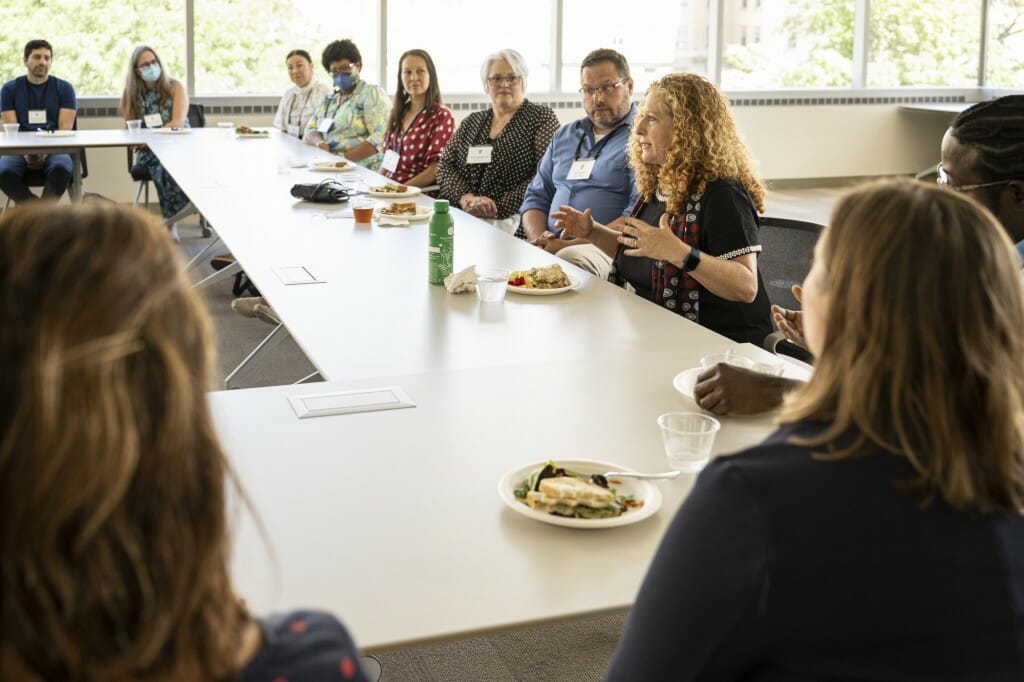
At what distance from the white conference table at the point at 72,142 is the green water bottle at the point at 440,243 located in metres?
4.33

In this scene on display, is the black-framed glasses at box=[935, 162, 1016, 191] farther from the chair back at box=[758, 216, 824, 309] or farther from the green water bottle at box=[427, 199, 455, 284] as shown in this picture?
the green water bottle at box=[427, 199, 455, 284]

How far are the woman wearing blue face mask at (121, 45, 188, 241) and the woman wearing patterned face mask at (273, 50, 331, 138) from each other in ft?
2.33

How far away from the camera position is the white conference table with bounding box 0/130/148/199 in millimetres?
6516

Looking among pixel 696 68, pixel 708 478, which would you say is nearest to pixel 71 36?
pixel 696 68

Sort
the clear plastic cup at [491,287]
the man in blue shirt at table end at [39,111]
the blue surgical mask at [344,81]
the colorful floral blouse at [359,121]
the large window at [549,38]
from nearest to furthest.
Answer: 1. the clear plastic cup at [491,287]
2. the colorful floral blouse at [359,121]
3. the blue surgical mask at [344,81]
4. the man in blue shirt at table end at [39,111]
5. the large window at [549,38]

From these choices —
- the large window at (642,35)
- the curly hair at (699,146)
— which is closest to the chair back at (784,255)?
the curly hair at (699,146)

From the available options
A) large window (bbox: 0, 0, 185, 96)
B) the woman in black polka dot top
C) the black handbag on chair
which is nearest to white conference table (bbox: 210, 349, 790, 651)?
the black handbag on chair

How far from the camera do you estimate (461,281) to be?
2.92 meters

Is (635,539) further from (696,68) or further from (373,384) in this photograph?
(696,68)

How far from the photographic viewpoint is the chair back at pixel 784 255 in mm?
3174

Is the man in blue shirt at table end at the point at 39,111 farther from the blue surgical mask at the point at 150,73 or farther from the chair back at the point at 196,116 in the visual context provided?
the chair back at the point at 196,116

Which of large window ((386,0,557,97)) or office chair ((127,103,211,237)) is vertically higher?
large window ((386,0,557,97))

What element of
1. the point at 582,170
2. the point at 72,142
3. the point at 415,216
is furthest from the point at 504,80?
the point at 72,142

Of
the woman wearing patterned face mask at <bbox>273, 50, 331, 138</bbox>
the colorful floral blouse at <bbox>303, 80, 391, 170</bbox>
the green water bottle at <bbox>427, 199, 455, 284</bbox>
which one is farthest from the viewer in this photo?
the woman wearing patterned face mask at <bbox>273, 50, 331, 138</bbox>
